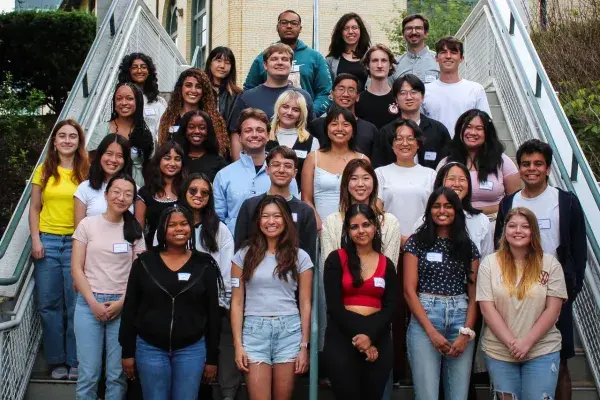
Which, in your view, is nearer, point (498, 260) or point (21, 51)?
point (498, 260)

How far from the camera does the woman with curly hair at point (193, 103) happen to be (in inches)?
349

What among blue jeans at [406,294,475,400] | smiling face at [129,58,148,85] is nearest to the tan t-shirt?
blue jeans at [406,294,475,400]

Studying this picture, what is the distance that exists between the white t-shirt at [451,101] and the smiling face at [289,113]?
5.58ft

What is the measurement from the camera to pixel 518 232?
248 inches

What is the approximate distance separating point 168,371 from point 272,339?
2.44 feet

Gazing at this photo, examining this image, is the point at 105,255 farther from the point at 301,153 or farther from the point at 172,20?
the point at 172,20

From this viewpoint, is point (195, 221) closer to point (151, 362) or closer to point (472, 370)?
point (151, 362)

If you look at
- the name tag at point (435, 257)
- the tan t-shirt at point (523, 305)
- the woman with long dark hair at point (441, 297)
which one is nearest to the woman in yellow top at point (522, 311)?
the tan t-shirt at point (523, 305)

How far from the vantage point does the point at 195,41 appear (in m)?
26.8

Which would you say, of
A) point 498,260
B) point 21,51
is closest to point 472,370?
point 498,260

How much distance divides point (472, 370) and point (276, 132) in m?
2.88

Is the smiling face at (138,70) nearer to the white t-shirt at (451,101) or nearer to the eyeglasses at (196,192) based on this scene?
the eyeglasses at (196,192)

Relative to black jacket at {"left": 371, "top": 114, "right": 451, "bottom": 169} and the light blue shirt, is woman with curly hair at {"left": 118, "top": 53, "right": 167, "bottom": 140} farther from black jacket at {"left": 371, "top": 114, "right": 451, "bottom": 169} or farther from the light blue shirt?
black jacket at {"left": 371, "top": 114, "right": 451, "bottom": 169}

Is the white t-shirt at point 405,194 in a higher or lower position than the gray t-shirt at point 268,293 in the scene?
higher
